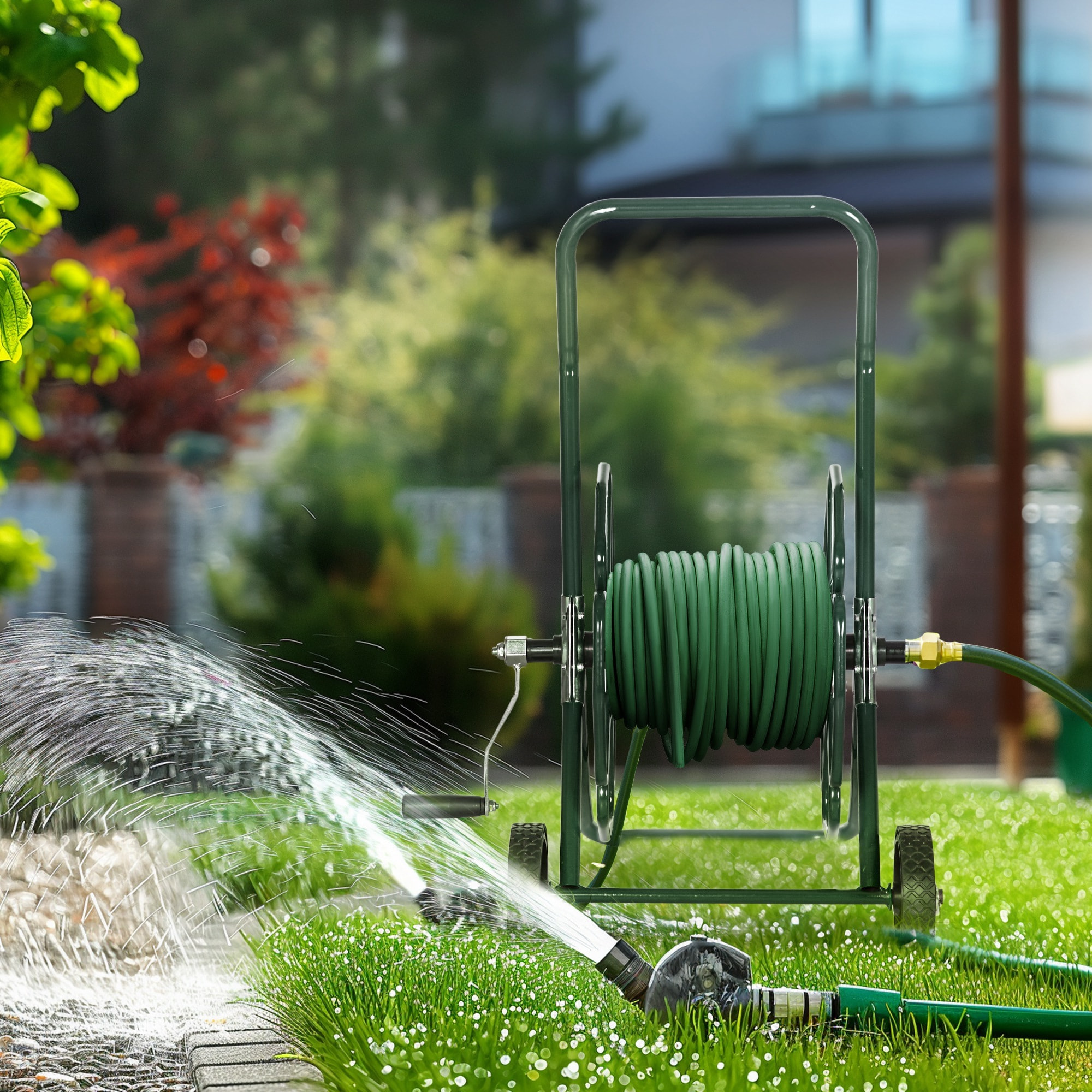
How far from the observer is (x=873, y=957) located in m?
3.15

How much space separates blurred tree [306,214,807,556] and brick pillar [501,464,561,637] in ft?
1.24

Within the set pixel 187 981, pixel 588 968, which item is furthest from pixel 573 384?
pixel 187 981

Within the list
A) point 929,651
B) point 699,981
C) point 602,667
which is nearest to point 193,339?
point 602,667

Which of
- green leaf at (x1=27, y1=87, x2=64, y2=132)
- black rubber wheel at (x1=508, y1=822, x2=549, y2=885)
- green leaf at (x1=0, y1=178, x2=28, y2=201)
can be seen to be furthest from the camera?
black rubber wheel at (x1=508, y1=822, x2=549, y2=885)

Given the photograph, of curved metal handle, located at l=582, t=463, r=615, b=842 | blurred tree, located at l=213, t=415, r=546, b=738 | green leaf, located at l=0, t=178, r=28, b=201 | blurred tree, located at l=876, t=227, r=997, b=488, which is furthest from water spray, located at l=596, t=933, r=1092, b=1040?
blurred tree, located at l=876, t=227, r=997, b=488

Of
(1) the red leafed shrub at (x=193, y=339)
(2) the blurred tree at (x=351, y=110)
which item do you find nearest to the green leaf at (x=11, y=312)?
(1) the red leafed shrub at (x=193, y=339)

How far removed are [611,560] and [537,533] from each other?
4.91 m

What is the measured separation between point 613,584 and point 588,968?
33.3 inches

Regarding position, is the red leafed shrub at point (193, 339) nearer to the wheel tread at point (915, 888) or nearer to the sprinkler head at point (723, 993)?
the wheel tread at point (915, 888)

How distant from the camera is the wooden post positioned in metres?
6.76

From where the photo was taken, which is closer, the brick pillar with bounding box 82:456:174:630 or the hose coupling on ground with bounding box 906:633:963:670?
the hose coupling on ground with bounding box 906:633:963:670

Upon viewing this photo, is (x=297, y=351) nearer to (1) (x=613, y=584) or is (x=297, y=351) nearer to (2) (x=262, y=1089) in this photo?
(1) (x=613, y=584)

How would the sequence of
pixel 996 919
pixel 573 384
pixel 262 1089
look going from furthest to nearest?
pixel 996 919
pixel 573 384
pixel 262 1089

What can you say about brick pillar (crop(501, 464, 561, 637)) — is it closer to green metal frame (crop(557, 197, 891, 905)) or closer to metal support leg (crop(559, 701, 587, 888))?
green metal frame (crop(557, 197, 891, 905))
